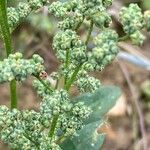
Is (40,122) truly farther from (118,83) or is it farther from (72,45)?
(118,83)

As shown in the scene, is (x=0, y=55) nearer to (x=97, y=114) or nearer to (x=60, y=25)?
(x=97, y=114)

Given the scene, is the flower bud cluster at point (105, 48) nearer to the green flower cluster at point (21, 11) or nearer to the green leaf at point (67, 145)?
the green flower cluster at point (21, 11)

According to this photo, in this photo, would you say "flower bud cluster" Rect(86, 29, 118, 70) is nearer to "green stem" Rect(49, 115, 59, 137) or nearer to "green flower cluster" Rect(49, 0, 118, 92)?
"green flower cluster" Rect(49, 0, 118, 92)

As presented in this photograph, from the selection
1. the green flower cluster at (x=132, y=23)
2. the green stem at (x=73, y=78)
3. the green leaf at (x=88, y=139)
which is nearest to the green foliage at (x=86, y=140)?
the green leaf at (x=88, y=139)

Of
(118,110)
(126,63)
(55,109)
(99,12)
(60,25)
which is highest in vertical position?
(126,63)

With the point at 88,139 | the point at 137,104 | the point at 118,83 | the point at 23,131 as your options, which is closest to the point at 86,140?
the point at 88,139

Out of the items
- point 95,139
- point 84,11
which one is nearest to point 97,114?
point 95,139
